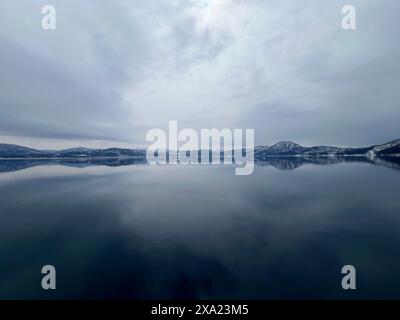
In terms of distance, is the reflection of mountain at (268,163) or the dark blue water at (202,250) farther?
the reflection of mountain at (268,163)

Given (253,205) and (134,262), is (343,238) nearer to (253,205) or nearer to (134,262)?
(253,205)

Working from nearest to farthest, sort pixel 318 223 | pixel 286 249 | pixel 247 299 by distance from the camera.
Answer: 1. pixel 247 299
2. pixel 286 249
3. pixel 318 223

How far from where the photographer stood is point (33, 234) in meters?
14.9

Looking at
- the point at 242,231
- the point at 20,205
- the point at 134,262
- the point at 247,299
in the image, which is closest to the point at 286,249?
the point at 242,231

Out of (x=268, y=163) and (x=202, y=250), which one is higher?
(x=268, y=163)

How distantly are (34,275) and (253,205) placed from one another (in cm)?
1948

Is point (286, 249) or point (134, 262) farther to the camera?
point (286, 249)

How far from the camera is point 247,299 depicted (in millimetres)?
8547

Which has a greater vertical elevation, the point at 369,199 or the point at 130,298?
the point at 369,199

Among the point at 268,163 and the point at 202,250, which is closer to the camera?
the point at 202,250

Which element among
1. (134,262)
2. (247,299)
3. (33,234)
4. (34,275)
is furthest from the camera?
(33,234)

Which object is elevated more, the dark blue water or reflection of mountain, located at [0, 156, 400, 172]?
reflection of mountain, located at [0, 156, 400, 172]

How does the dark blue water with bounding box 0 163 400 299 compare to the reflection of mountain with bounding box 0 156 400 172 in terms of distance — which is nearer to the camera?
the dark blue water with bounding box 0 163 400 299

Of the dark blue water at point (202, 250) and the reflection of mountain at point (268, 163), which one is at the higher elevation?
the reflection of mountain at point (268, 163)
